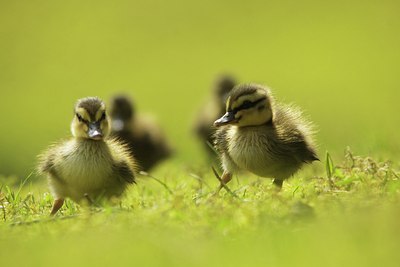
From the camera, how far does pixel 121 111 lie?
10781mm

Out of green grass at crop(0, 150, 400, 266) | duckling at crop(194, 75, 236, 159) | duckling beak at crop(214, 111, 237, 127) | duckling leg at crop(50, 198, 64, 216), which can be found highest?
duckling beak at crop(214, 111, 237, 127)

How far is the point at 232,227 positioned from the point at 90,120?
177cm

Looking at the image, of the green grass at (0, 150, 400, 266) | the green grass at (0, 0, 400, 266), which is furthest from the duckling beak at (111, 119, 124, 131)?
the green grass at (0, 150, 400, 266)

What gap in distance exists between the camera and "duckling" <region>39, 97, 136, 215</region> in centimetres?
539

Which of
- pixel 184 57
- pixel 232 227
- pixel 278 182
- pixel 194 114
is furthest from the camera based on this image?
pixel 184 57

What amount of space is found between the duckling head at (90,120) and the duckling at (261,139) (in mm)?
769

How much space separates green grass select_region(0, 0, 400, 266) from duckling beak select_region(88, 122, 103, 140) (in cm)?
43

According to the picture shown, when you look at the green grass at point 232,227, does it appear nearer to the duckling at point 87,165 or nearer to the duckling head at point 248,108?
the duckling at point 87,165

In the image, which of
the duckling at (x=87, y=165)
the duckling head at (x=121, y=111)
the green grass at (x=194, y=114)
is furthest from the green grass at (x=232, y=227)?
A: the duckling head at (x=121, y=111)

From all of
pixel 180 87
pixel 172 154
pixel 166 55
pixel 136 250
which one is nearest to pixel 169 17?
pixel 166 55

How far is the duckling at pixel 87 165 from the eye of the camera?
5387mm

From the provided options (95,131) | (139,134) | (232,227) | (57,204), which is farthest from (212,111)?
(232,227)

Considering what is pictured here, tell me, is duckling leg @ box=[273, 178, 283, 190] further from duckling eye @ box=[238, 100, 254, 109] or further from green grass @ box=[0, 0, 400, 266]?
duckling eye @ box=[238, 100, 254, 109]

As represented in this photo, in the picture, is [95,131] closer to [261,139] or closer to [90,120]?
[90,120]
